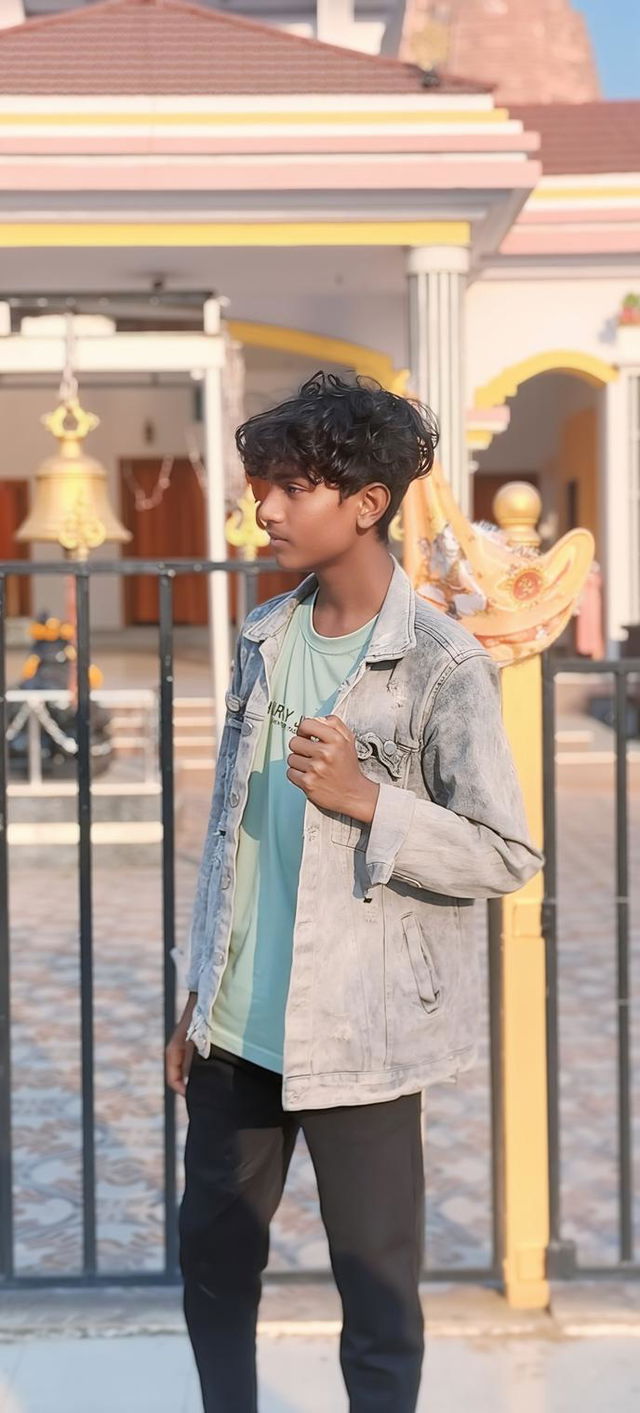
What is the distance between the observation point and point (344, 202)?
28.7 feet

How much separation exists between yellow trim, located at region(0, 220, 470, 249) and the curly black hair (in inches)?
293

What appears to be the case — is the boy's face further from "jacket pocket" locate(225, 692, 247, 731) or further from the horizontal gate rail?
the horizontal gate rail

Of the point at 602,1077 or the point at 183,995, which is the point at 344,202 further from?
the point at 602,1077

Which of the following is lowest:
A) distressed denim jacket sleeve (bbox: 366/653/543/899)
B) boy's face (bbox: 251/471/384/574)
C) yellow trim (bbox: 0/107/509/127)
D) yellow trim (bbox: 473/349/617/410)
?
distressed denim jacket sleeve (bbox: 366/653/543/899)

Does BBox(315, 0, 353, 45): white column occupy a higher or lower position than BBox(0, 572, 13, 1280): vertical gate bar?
higher

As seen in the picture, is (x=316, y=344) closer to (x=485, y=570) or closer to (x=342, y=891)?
(x=485, y=570)

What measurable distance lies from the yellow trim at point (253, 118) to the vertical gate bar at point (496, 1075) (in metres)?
7.13

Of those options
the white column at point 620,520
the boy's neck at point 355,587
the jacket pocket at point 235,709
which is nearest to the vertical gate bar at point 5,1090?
the jacket pocket at point 235,709

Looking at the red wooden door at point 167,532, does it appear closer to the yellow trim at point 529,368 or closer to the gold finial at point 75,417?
the yellow trim at point 529,368

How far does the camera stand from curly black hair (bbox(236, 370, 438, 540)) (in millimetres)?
1785

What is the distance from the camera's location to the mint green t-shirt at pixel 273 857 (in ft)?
6.27

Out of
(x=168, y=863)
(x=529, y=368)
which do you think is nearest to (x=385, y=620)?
(x=168, y=863)

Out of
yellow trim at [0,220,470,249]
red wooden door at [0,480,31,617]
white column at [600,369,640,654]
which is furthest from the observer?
red wooden door at [0,480,31,617]

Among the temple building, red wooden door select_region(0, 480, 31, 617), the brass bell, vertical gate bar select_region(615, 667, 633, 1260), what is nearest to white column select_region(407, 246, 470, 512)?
the temple building
